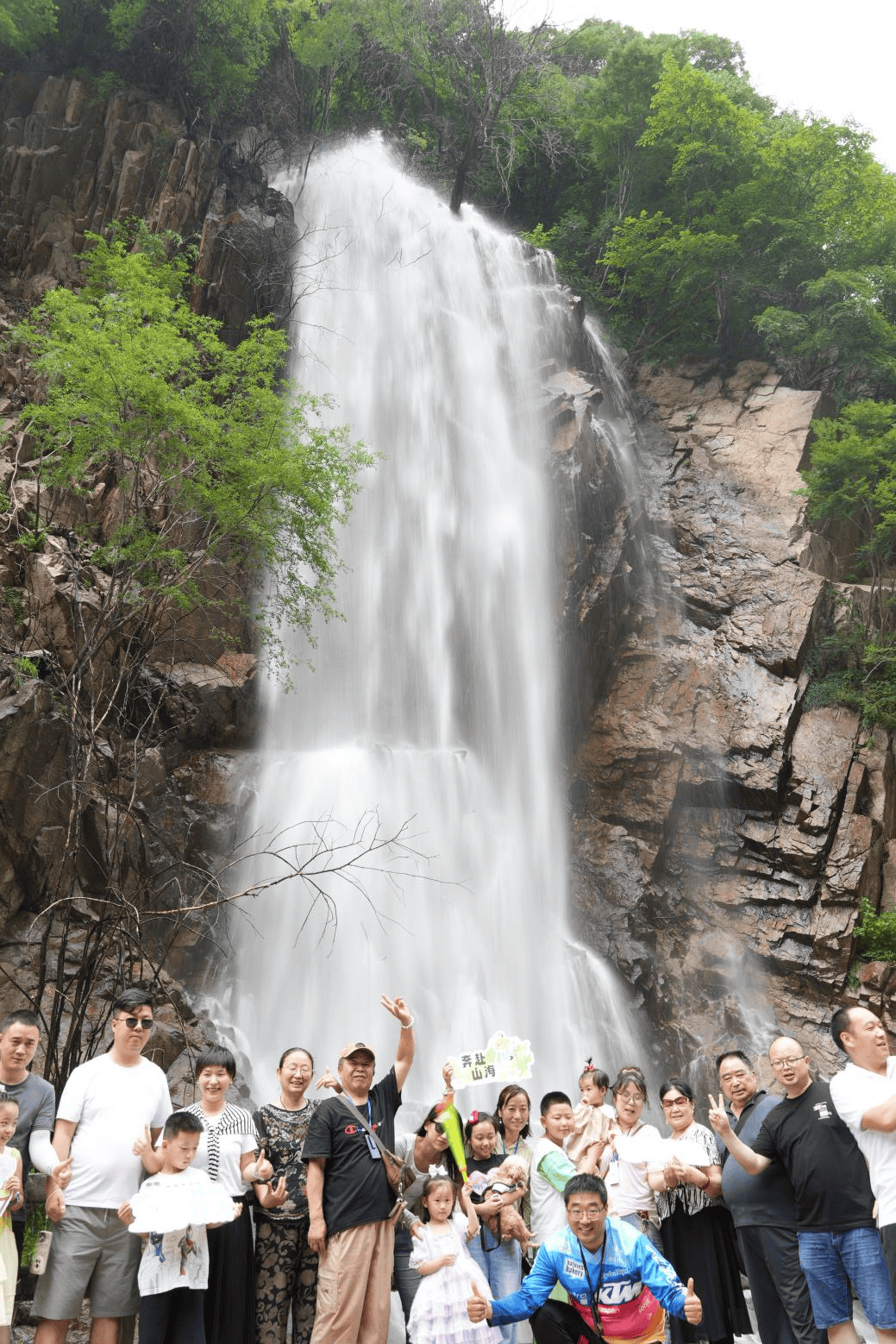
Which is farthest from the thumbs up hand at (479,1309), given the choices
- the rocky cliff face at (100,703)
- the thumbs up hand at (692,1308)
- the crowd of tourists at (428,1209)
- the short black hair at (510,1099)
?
the rocky cliff face at (100,703)

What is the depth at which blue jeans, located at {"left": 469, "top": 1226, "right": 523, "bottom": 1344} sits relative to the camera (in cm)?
416

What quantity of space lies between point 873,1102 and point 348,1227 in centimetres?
228

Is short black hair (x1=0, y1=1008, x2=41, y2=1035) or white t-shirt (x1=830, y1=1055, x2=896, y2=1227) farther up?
short black hair (x1=0, y1=1008, x2=41, y2=1035)

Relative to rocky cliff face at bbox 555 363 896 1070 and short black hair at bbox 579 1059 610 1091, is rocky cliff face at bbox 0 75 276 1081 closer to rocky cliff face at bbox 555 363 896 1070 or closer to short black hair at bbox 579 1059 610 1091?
short black hair at bbox 579 1059 610 1091

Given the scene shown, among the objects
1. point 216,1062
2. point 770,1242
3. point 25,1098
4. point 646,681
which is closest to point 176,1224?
point 216,1062

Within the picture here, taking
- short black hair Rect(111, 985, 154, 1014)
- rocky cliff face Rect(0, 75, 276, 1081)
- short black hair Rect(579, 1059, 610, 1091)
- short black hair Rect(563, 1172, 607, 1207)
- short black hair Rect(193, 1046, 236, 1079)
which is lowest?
short black hair Rect(563, 1172, 607, 1207)

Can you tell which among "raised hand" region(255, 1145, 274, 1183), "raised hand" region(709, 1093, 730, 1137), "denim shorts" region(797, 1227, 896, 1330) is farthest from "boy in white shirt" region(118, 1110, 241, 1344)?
"denim shorts" region(797, 1227, 896, 1330)

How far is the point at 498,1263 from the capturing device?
4180mm

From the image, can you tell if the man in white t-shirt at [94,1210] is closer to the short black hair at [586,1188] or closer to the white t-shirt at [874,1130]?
the short black hair at [586,1188]

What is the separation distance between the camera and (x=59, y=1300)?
3742 millimetres

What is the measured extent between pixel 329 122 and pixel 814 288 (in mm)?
11607

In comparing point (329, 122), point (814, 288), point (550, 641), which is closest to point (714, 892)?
point (550, 641)

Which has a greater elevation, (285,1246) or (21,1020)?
(21,1020)

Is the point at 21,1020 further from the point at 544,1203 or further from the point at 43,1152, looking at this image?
the point at 544,1203
